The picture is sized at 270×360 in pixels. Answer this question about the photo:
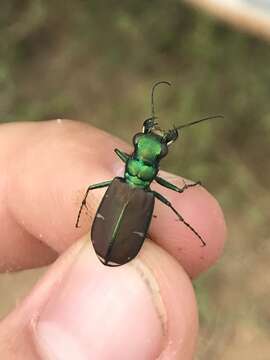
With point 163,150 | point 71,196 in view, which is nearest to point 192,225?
point 163,150

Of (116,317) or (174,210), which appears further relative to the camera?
(174,210)

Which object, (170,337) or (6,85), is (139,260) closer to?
(170,337)

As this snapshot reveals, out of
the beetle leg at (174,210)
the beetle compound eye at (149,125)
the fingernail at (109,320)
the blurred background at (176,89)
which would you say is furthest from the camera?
the blurred background at (176,89)

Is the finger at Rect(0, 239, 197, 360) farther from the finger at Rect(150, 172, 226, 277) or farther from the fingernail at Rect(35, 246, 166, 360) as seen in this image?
the finger at Rect(150, 172, 226, 277)

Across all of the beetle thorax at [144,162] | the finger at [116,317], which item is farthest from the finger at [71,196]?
the finger at [116,317]

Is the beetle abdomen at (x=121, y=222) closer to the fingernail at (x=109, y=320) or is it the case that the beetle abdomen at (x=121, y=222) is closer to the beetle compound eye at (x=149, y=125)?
the fingernail at (x=109, y=320)

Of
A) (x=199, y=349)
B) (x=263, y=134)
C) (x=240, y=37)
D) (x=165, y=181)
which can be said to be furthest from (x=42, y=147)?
(x=240, y=37)

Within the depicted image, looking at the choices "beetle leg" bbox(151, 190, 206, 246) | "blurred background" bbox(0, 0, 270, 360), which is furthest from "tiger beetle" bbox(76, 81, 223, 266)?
"blurred background" bbox(0, 0, 270, 360)

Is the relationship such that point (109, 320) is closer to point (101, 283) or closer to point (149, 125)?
point (101, 283)
